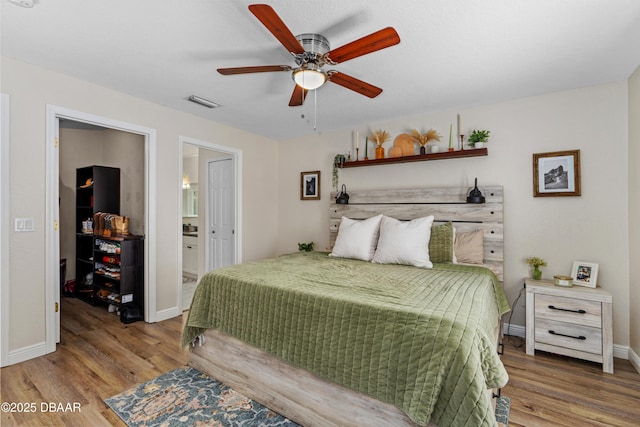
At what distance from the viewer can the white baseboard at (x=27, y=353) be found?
2.39 metres

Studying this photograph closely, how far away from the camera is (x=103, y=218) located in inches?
156

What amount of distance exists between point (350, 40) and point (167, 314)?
3.37 m

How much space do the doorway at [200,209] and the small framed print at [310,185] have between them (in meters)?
0.92

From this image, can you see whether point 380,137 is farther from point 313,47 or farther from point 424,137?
point 313,47

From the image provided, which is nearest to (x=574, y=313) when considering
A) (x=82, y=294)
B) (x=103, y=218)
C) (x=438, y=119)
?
(x=438, y=119)

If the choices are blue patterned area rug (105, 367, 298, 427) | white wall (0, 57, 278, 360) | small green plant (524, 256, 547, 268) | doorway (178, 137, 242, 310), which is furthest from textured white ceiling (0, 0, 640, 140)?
blue patterned area rug (105, 367, 298, 427)

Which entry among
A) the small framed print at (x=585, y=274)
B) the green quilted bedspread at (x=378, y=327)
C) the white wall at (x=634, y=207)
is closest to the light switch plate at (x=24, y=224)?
the green quilted bedspread at (x=378, y=327)

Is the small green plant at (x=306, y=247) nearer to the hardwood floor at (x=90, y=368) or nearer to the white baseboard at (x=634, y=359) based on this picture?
the hardwood floor at (x=90, y=368)

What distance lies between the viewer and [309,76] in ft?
6.47

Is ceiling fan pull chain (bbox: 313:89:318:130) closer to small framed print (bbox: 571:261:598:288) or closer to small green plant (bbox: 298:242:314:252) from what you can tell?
small green plant (bbox: 298:242:314:252)

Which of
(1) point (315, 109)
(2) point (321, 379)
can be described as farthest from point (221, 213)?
(2) point (321, 379)

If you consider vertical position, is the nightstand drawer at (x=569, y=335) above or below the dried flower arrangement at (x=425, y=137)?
below

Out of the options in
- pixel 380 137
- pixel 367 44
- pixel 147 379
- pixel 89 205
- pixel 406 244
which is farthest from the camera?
pixel 89 205

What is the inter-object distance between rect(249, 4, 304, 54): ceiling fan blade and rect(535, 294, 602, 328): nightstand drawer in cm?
281
